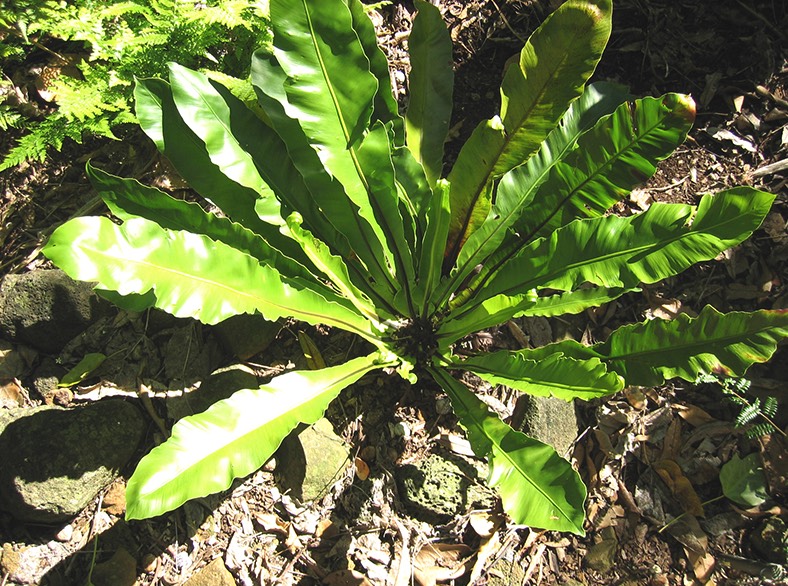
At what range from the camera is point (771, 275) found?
2.60 meters

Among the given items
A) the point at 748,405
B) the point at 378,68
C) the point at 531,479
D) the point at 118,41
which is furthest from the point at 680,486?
the point at 118,41

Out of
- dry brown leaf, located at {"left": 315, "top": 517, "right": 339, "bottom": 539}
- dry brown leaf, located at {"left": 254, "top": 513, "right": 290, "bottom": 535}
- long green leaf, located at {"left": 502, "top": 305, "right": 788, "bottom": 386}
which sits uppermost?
long green leaf, located at {"left": 502, "top": 305, "right": 788, "bottom": 386}

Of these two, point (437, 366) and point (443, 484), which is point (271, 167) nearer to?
point (437, 366)

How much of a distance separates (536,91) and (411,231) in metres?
0.69

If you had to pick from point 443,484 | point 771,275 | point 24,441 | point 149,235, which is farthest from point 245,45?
point 771,275

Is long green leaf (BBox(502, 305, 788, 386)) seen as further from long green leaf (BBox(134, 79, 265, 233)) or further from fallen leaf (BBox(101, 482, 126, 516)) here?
fallen leaf (BBox(101, 482, 126, 516))

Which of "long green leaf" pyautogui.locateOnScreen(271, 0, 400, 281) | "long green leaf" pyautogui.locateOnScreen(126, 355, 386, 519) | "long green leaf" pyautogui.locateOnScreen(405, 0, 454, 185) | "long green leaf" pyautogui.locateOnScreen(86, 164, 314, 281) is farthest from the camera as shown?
"long green leaf" pyautogui.locateOnScreen(405, 0, 454, 185)

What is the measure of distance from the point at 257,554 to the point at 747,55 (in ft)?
10.2

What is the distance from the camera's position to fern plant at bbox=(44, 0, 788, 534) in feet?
5.47

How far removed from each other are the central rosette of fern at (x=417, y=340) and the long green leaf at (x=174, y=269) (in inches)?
20.8

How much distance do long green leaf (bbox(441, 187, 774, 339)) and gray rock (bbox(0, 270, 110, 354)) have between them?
1646 millimetres

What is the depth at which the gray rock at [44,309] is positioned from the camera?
2439mm

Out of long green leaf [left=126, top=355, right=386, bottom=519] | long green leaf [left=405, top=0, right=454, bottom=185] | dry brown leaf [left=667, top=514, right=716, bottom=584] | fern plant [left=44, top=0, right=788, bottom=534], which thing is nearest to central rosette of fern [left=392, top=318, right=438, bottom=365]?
fern plant [left=44, top=0, right=788, bottom=534]

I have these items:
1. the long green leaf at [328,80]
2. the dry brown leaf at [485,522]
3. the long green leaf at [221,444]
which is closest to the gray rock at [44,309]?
the long green leaf at [221,444]
